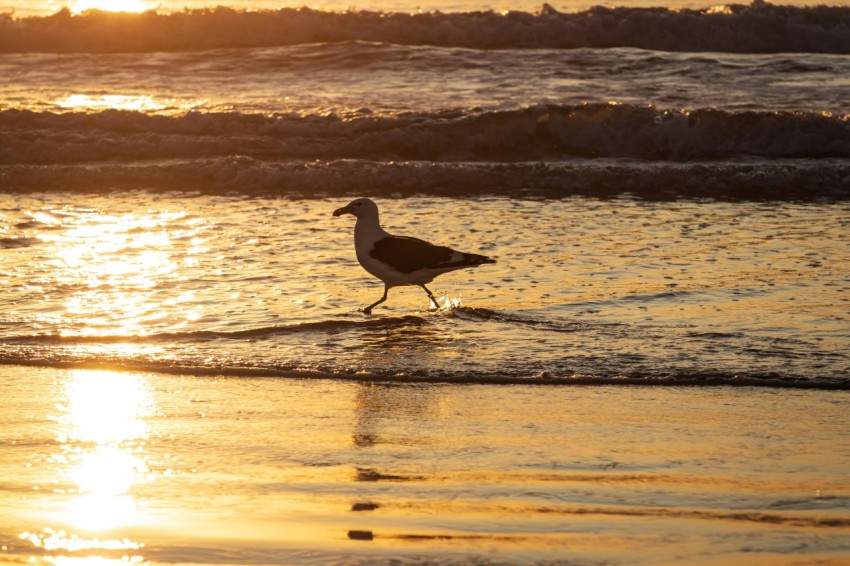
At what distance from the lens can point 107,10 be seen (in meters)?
23.1

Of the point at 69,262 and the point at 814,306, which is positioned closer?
the point at 814,306

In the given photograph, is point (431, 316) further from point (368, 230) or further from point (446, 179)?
point (446, 179)

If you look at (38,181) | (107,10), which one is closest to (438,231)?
(38,181)

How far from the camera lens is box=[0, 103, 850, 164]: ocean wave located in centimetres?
1511

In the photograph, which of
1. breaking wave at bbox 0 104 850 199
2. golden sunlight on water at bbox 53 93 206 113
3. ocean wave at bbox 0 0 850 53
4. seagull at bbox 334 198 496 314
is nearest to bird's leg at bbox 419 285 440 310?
seagull at bbox 334 198 496 314

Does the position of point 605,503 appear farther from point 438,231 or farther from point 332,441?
point 438,231

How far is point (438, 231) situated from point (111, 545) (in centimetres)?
677

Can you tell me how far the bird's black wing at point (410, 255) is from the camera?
8625 millimetres

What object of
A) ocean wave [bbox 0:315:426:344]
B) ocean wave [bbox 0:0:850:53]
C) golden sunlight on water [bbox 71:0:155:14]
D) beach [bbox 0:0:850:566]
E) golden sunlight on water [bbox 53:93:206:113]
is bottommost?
ocean wave [bbox 0:315:426:344]

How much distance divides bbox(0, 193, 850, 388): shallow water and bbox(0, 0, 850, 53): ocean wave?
10212 mm

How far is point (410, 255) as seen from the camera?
865cm

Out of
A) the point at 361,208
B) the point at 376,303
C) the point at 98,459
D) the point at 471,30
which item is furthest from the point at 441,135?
the point at 98,459

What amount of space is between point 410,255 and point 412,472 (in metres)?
3.72

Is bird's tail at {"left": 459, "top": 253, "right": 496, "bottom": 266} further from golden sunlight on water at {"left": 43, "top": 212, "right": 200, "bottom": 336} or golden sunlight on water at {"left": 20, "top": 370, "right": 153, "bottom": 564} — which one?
golden sunlight on water at {"left": 20, "top": 370, "right": 153, "bottom": 564}
